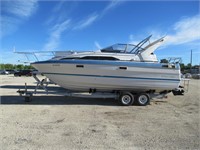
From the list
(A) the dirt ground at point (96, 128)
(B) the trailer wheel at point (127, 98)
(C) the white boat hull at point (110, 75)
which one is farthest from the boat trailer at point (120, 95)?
(A) the dirt ground at point (96, 128)

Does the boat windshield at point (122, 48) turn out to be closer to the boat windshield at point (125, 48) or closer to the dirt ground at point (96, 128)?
the boat windshield at point (125, 48)

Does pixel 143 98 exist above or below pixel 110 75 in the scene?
below

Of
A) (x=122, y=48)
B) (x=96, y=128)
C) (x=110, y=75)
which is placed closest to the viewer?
(x=96, y=128)

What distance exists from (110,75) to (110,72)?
14 centimetres

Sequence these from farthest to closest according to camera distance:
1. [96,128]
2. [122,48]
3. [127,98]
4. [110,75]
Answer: [122,48] → [110,75] → [127,98] → [96,128]

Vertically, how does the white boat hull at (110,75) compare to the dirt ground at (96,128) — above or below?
above

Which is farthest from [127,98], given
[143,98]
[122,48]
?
[122,48]

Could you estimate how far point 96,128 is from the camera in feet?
21.4

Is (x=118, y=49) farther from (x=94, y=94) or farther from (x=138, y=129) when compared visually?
(x=138, y=129)

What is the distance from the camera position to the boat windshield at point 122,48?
1124 centimetres

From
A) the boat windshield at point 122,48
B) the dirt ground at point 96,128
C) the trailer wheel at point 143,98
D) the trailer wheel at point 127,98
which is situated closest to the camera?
the dirt ground at point 96,128

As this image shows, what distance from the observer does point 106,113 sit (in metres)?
8.65

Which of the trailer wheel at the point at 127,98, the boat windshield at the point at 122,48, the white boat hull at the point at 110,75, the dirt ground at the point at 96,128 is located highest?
the boat windshield at the point at 122,48

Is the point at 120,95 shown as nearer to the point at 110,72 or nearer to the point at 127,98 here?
the point at 127,98
